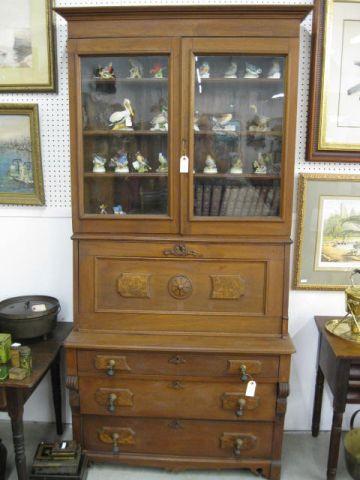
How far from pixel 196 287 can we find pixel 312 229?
787 mm

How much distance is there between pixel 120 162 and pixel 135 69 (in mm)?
439

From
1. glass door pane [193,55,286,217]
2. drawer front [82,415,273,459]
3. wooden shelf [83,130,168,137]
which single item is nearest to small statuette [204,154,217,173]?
glass door pane [193,55,286,217]

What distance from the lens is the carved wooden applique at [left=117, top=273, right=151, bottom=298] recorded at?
6.69 ft

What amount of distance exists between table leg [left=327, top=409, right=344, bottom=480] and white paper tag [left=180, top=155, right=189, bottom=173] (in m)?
1.35

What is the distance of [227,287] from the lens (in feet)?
6.64

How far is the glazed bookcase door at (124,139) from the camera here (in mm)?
1915

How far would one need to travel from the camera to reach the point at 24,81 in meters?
2.26

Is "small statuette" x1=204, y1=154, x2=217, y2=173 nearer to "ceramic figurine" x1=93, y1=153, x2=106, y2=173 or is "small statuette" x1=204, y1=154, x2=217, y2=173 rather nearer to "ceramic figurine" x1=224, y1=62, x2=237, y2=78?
"ceramic figurine" x1=224, y1=62, x2=237, y2=78

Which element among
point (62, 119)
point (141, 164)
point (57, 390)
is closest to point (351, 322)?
point (141, 164)

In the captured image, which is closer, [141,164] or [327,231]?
[141,164]

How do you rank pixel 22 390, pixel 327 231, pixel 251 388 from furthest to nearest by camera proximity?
pixel 327 231
pixel 251 388
pixel 22 390

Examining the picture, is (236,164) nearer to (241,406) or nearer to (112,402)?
(241,406)

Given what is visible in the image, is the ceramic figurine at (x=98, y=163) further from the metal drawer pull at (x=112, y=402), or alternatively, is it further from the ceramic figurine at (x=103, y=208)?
the metal drawer pull at (x=112, y=402)

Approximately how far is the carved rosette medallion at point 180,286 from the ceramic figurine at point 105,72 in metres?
1.00
